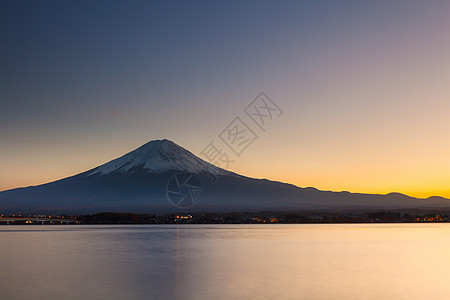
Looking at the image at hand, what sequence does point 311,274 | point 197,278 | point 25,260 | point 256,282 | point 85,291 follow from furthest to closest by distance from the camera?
point 25,260 < point 311,274 < point 197,278 < point 256,282 < point 85,291

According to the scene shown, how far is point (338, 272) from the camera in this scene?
20.9 meters

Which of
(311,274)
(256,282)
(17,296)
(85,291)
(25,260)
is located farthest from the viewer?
(25,260)

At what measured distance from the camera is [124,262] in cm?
2503

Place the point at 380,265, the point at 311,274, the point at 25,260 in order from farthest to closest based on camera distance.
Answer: the point at 25,260 → the point at 380,265 → the point at 311,274

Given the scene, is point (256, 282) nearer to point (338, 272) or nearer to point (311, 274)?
point (311, 274)

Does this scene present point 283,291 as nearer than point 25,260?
Yes

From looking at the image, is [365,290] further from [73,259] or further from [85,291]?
[73,259]

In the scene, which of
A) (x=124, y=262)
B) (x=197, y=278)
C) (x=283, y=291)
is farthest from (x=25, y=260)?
(x=283, y=291)

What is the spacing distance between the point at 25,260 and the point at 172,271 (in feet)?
32.1

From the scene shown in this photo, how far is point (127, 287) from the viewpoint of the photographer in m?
16.4

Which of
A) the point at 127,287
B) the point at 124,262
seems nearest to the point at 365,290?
the point at 127,287

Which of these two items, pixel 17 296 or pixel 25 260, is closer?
pixel 17 296

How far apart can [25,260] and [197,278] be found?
1216 cm

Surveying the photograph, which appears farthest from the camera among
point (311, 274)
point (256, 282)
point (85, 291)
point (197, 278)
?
point (311, 274)
